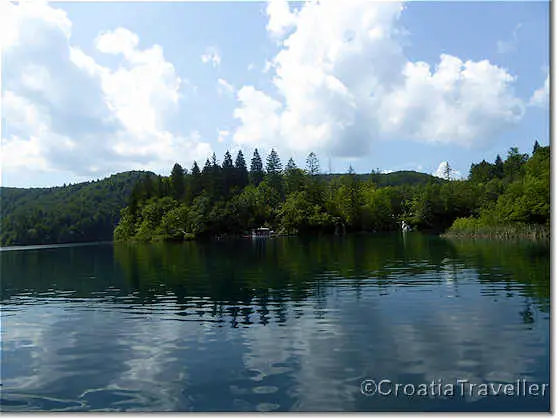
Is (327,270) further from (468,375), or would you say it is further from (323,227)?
A: (323,227)

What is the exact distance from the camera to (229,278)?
3438 cm

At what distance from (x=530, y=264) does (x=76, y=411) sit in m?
35.2

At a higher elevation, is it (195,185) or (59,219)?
(195,185)

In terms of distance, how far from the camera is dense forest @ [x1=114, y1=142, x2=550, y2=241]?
143 meters

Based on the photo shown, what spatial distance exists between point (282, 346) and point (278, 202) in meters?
139

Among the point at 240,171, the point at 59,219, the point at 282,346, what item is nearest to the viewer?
the point at 282,346

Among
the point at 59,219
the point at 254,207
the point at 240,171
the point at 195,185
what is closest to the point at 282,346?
the point at 254,207

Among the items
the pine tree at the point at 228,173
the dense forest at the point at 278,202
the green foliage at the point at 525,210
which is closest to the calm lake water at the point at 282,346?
the green foliage at the point at 525,210

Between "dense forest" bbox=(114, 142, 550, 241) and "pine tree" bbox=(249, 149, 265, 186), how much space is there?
0.37 meters

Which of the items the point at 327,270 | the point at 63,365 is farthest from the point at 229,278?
the point at 63,365

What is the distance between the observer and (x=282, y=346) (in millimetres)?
15078

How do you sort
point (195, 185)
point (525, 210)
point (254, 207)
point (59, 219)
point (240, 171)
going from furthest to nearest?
point (59, 219) → point (240, 171) → point (195, 185) → point (254, 207) → point (525, 210)

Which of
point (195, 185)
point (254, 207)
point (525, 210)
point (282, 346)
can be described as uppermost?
point (195, 185)

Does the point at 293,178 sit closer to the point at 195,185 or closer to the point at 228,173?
the point at 228,173
